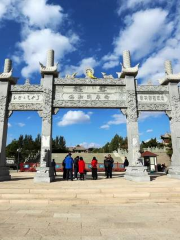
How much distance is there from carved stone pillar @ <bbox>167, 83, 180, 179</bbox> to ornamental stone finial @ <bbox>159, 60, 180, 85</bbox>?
1.02ft

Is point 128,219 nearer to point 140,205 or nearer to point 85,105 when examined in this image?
point 140,205

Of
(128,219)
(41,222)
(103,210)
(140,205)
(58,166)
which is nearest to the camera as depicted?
(41,222)

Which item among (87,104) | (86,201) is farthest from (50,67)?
(86,201)

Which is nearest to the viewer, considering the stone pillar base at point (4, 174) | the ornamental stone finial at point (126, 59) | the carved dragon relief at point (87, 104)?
the stone pillar base at point (4, 174)

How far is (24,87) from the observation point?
12961mm

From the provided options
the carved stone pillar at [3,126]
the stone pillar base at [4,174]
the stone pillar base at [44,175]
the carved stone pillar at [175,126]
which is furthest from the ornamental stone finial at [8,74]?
the carved stone pillar at [175,126]

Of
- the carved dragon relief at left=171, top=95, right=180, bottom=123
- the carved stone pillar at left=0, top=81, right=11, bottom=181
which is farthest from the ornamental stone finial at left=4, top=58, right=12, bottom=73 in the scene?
the carved dragon relief at left=171, top=95, right=180, bottom=123

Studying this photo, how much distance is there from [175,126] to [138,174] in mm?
4542

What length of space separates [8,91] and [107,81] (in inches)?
277

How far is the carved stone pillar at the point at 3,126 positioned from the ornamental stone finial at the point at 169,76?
11297 millimetres

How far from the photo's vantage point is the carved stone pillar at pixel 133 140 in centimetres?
1099

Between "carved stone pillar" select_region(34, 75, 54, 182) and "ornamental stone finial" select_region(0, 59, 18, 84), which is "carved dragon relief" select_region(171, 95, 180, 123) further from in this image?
"ornamental stone finial" select_region(0, 59, 18, 84)

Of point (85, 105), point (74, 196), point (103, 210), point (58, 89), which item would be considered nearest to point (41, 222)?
point (103, 210)

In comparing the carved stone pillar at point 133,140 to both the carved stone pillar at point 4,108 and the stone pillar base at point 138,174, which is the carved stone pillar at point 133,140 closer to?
the stone pillar base at point 138,174
